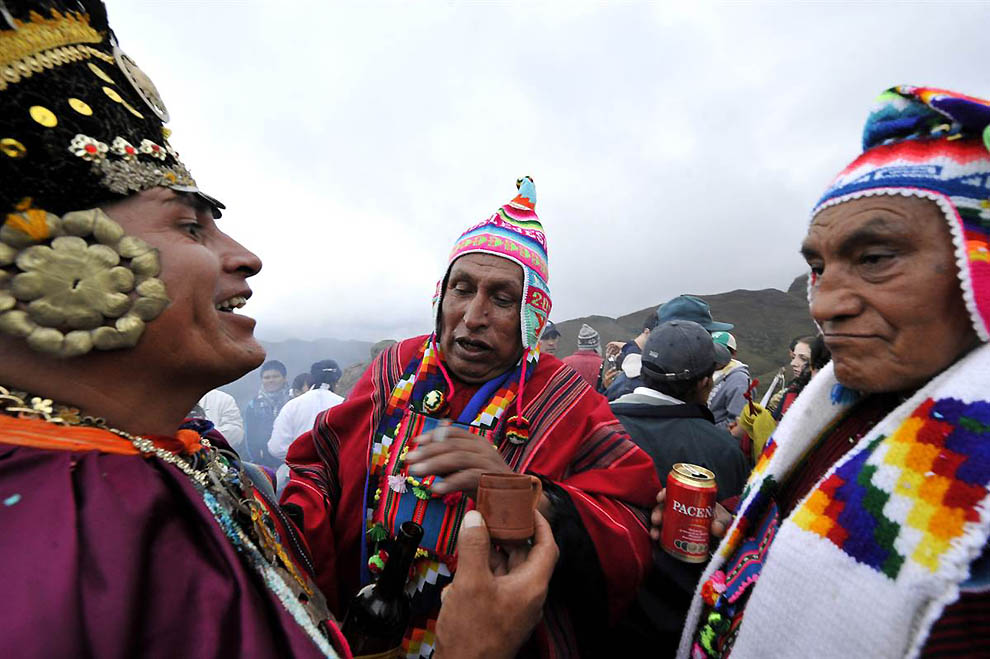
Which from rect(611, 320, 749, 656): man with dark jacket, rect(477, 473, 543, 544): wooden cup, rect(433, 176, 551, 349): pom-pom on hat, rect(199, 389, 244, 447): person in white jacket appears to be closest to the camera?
rect(477, 473, 543, 544): wooden cup

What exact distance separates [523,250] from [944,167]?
Result: 1.66 metres

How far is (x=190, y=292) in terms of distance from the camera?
112cm

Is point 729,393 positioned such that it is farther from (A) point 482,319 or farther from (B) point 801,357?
(A) point 482,319

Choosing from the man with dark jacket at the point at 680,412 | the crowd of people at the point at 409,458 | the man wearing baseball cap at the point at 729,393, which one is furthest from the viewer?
the man wearing baseball cap at the point at 729,393

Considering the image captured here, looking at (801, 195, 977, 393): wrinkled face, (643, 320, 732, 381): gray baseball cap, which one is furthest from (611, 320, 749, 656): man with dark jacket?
(801, 195, 977, 393): wrinkled face

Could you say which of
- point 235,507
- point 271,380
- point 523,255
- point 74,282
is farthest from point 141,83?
point 271,380

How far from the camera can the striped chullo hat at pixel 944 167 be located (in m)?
1.14

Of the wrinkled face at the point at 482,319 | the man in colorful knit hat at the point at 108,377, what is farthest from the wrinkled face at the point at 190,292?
the wrinkled face at the point at 482,319

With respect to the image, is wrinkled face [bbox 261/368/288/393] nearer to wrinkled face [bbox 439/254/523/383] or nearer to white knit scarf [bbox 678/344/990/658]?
wrinkled face [bbox 439/254/523/383]

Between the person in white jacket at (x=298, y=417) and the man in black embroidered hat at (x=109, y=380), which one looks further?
the person in white jacket at (x=298, y=417)

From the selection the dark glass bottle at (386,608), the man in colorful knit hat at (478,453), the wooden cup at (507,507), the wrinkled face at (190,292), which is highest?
the wrinkled face at (190,292)

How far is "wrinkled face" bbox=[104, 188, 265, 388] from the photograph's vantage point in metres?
1.08

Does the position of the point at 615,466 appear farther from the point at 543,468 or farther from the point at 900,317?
the point at 900,317

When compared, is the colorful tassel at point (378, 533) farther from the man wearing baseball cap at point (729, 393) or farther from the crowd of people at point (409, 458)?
the man wearing baseball cap at point (729, 393)
